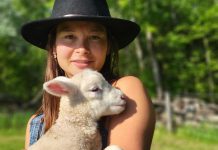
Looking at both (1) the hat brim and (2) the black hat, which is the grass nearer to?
(1) the hat brim

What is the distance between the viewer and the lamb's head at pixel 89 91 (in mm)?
3145

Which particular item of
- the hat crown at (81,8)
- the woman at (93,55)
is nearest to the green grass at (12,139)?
the woman at (93,55)

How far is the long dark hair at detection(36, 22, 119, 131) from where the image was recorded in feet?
11.7

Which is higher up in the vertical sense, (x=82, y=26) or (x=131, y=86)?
(x=82, y=26)

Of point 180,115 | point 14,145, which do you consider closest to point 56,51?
point 14,145

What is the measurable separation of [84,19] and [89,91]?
0.46 metres

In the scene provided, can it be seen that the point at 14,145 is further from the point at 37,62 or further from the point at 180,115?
the point at 37,62

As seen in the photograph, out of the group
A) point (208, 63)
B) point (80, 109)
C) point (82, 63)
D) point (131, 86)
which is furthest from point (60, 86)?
point (208, 63)

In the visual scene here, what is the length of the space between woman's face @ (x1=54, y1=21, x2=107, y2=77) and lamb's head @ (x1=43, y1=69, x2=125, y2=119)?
5.9 inches

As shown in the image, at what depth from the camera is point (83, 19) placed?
3.28 m

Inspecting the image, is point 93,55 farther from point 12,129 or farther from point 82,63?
point 12,129

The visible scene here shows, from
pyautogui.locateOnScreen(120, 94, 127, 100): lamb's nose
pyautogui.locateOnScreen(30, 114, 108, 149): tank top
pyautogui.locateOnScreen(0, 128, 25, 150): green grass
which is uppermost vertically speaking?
pyautogui.locateOnScreen(120, 94, 127, 100): lamb's nose

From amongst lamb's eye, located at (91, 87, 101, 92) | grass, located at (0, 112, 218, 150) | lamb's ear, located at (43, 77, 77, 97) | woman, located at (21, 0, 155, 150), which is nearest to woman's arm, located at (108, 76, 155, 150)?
woman, located at (21, 0, 155, 150)

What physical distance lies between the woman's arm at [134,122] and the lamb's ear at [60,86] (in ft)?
1.02
